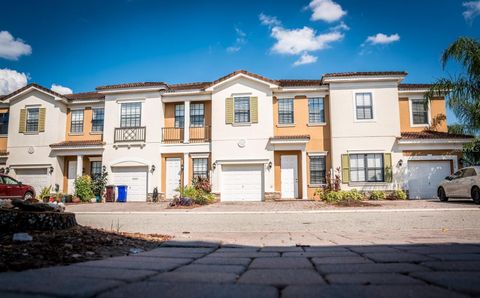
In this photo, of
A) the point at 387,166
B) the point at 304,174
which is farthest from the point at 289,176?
the point at 387,166

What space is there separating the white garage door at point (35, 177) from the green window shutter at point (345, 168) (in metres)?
19.2

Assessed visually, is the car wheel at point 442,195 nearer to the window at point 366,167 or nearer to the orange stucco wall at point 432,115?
the window at point 366,167

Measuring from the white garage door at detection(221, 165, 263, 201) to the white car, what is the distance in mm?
9560

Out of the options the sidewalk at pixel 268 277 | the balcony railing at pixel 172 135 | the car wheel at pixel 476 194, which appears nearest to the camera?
the sidewalk at pixel 268 277

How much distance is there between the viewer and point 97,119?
73.1 ft

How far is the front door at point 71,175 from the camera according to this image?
72.1ft

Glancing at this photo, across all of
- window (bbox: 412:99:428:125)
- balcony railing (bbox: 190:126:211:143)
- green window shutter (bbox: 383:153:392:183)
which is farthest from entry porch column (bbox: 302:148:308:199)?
window (bbox: 412:99:428:125)

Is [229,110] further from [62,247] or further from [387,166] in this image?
[62,247]

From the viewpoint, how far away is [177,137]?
20.7 meters

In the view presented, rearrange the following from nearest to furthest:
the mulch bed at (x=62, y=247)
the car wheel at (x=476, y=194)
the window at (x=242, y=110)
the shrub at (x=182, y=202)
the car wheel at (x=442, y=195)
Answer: the mulch bed at (x=62, y=247) < the car wheel at (x=476, y=194) < the shrub at (x=182, y=202) < the car wheel at (x=442, y=195) < the window at (x=242, y=110)

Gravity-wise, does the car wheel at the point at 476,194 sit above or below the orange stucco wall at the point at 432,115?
below

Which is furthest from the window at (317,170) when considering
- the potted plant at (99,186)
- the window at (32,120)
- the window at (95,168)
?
the window at (32,120)

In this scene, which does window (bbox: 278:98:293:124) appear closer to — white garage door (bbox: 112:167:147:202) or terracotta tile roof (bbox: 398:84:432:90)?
terracotta tile roof (bbox: 398:84:432:90)

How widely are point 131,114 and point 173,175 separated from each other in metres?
4.90
